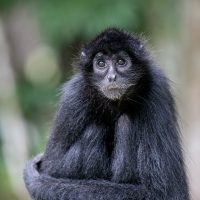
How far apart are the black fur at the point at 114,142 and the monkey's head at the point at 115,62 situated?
2 centimetres

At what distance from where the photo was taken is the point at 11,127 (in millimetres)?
21688

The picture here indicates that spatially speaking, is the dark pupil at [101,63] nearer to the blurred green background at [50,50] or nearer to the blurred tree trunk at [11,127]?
the blurred green background at [50,50]

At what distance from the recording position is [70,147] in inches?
435

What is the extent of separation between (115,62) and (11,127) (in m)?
11.5

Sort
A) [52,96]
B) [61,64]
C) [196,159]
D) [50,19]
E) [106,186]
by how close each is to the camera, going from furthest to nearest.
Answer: [61,64], [52,96], [50,19], [196,159], [106,186]

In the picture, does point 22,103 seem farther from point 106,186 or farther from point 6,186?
point 106,186

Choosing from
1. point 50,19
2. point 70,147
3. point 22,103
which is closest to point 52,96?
point 22,103

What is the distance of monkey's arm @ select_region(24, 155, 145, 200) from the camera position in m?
10.4

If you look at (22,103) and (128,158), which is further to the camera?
(22,103)

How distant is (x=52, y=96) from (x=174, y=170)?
12150 mm

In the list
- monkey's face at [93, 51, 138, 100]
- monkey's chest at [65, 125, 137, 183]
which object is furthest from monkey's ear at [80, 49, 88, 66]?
monkey's chest at [65, 125, 137, 183]

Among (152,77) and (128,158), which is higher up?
(152,77)

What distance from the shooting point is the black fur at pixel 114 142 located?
1054 centimetres

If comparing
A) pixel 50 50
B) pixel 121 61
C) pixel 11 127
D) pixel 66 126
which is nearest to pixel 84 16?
pixel 11 127
